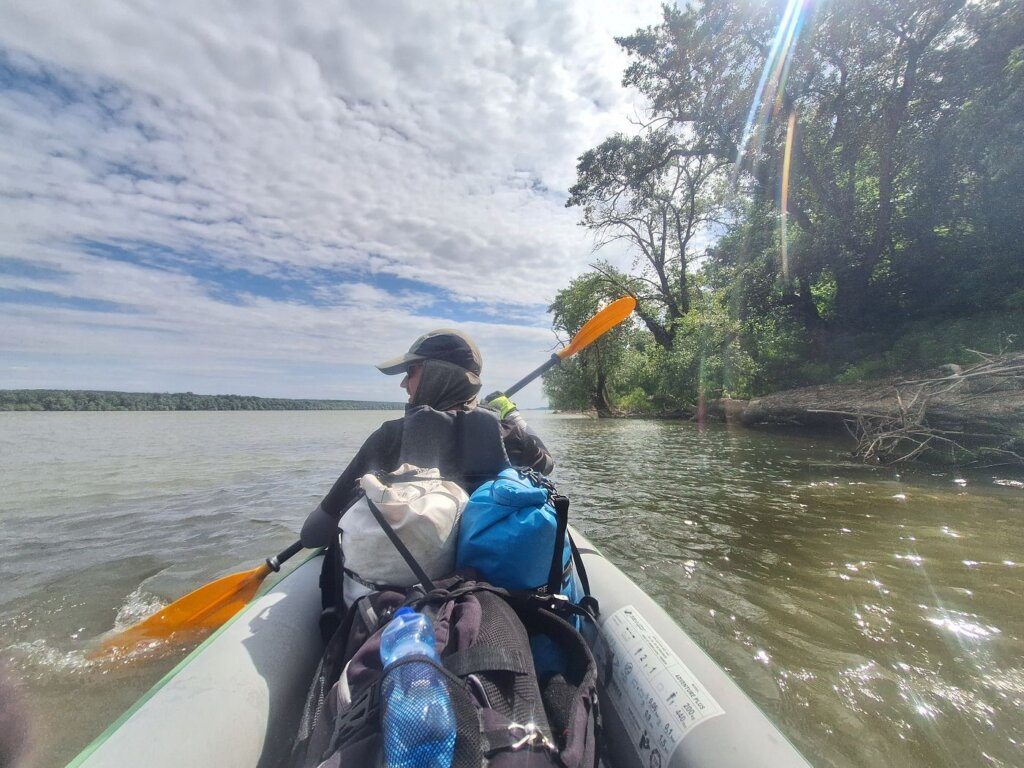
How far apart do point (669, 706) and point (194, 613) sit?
3.02 meters

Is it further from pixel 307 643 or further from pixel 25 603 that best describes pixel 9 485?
pixel 307 643

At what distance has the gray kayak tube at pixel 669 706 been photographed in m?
1.22

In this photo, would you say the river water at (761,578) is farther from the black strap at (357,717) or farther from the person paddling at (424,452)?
the black strap at (357,717)

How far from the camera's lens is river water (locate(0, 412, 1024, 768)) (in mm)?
2002

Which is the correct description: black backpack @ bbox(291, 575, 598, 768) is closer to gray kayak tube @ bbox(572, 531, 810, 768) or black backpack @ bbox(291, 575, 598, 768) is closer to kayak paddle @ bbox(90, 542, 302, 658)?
gray kayak tube @ bbox(572, 531, 810, 768)

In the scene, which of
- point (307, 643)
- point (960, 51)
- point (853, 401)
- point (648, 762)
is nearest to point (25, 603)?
point (307, 643)

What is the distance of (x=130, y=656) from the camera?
2646 mm

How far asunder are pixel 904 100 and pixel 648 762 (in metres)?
15.9

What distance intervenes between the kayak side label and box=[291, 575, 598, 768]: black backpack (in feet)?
1.08

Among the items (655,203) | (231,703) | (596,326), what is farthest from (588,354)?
(231,703)

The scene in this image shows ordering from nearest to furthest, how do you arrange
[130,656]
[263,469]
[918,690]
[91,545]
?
[918,690], [130,656], [91,545], [263,469]

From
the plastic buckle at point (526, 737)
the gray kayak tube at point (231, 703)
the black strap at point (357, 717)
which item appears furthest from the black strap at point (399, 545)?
the gray kayak tube at point (231, 703)

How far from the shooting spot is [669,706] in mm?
1376

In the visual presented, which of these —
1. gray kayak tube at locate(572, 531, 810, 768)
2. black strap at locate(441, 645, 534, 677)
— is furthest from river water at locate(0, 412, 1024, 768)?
black strap at locate(441, 645, 534, 677)
